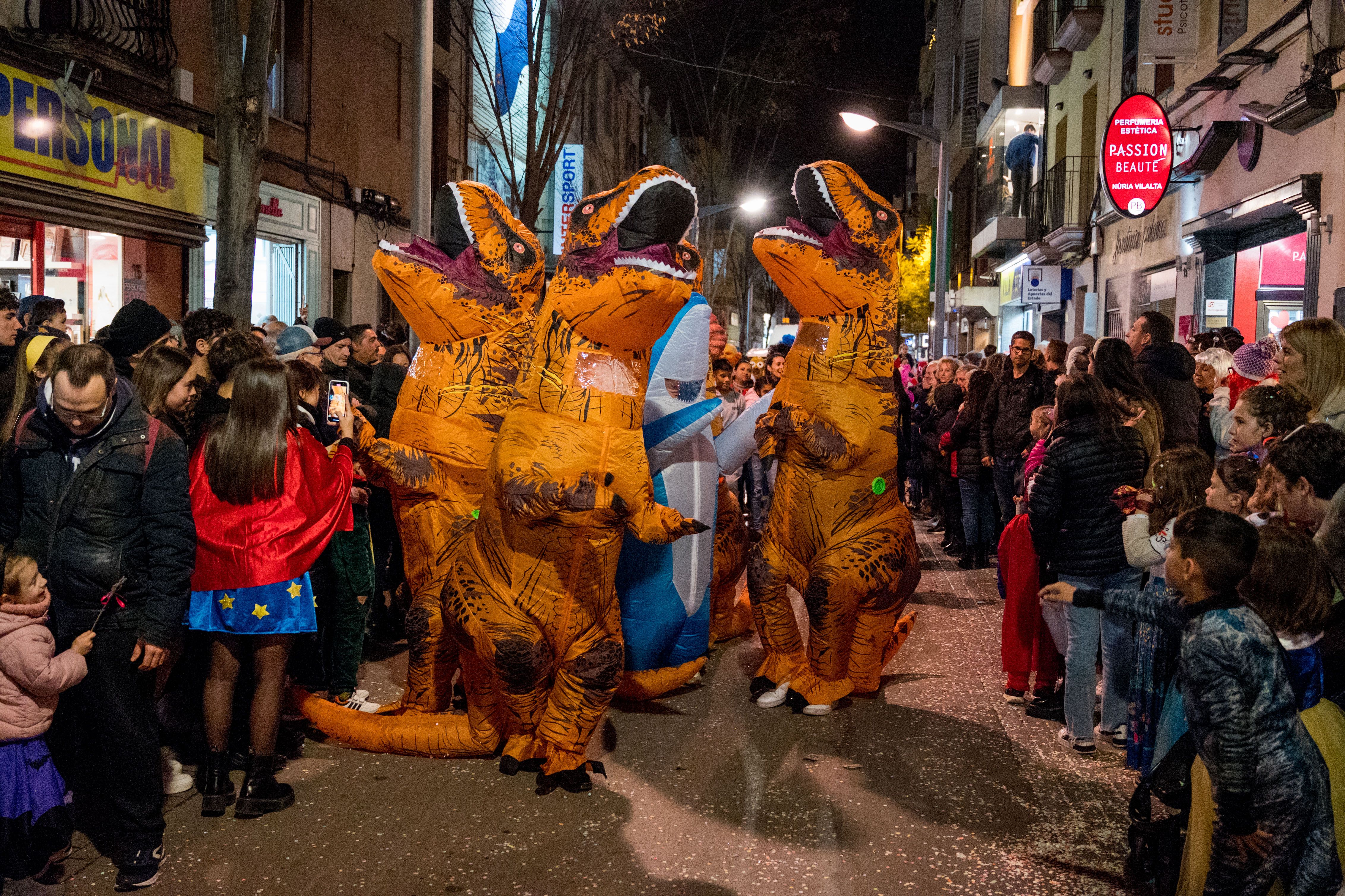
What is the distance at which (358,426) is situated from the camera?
197 inches

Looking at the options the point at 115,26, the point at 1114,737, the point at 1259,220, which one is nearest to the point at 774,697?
the point at 1114,737

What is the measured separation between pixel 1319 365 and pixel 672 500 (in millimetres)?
2771

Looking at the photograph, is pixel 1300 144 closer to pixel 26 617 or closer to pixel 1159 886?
pixel 1159 886

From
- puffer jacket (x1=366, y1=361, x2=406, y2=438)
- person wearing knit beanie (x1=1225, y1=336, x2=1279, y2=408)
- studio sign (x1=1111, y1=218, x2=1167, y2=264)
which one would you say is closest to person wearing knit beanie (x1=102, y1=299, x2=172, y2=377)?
puffer jacket (x1=366, y1=361, x2=406, y2=438)

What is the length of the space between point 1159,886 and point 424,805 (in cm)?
259

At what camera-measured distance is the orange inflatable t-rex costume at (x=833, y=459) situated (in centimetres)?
539

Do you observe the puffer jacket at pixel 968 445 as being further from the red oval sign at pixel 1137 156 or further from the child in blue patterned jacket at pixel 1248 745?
→ the child in blue patterned jacket at pixel 1248 745

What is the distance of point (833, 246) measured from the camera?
555 cm

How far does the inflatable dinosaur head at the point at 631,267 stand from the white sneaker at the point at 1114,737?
9.35ft

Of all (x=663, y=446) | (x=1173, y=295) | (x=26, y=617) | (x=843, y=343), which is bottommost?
(x=26, y=617)

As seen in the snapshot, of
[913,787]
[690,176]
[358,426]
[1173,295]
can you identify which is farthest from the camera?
[690,176]

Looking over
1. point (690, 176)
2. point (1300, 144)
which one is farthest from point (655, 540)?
point (690, 176)

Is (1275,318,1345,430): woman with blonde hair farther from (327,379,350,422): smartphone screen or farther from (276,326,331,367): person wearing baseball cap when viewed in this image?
(276,326,331,367): person wearing baseball cap

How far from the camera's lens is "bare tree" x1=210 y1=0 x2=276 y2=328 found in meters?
8.73
